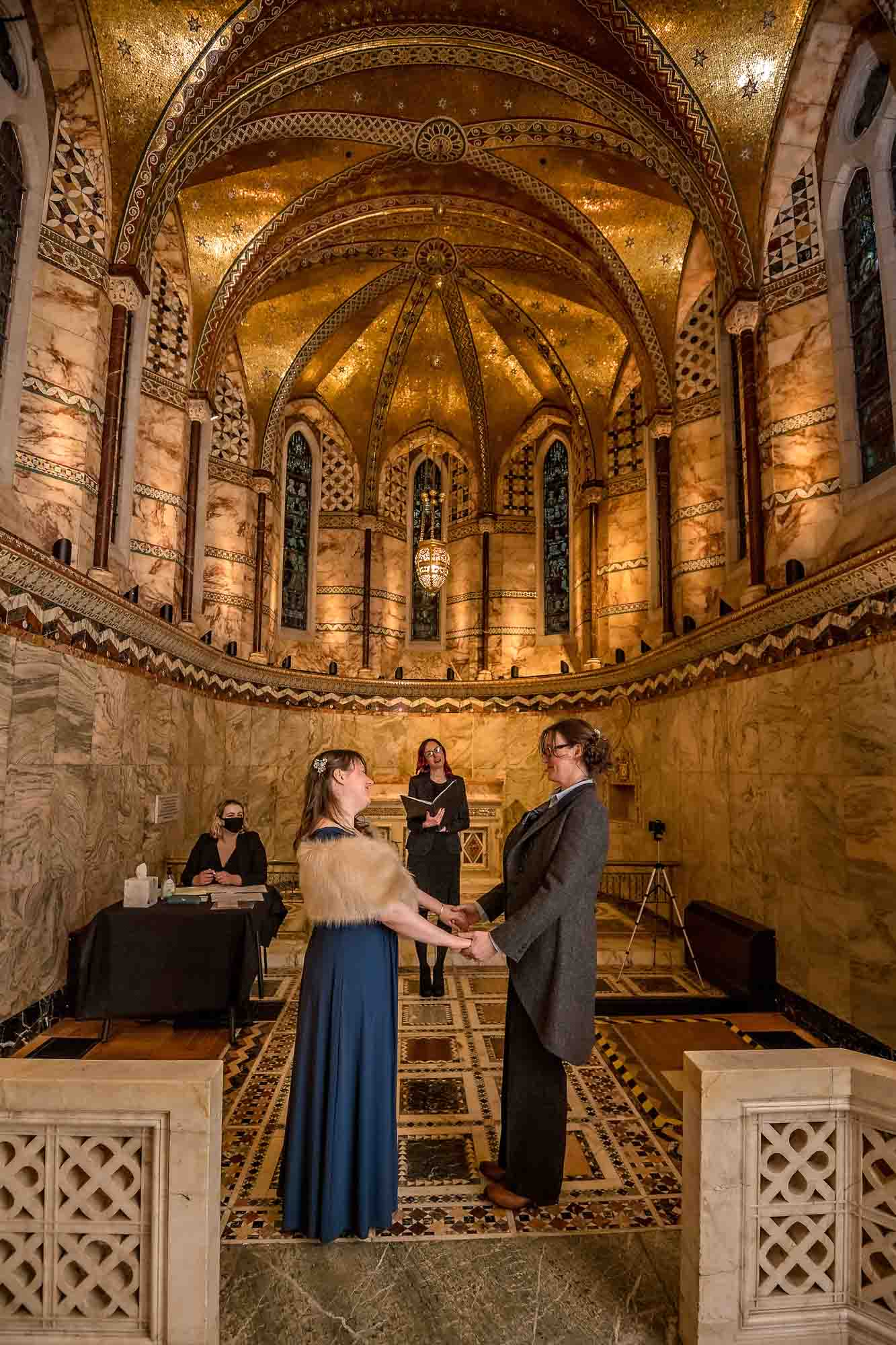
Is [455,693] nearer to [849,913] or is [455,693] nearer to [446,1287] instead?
[849,913]

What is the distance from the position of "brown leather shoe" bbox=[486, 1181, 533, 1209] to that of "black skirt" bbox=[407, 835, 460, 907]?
2.66 metres

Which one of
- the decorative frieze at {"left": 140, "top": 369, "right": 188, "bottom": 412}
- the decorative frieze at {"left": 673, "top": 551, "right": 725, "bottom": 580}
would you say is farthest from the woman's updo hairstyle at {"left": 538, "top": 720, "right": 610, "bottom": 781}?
the decorative frieze at {"left": 140, "top": 369, "right": 188, "bottom": 412}

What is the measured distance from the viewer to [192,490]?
30.6ft

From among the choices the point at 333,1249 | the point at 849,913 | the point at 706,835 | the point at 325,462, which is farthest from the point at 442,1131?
the point at 325,462

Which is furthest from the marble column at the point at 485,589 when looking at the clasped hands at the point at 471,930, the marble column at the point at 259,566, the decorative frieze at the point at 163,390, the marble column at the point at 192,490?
the clasped hands at the point at 471,930

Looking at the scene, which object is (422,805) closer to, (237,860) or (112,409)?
(237,860)

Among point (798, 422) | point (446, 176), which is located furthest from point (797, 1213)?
point (446, 176)

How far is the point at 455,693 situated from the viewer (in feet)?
40.8

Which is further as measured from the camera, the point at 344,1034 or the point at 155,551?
the point at 155,551

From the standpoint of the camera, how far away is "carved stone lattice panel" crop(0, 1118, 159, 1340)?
6.76ft

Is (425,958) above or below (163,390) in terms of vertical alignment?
below

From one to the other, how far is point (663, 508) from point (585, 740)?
710cm

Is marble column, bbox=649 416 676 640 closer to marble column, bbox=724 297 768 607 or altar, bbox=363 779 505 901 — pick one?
marble column, bbox=724 297 768 607

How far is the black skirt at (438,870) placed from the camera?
5.72m
